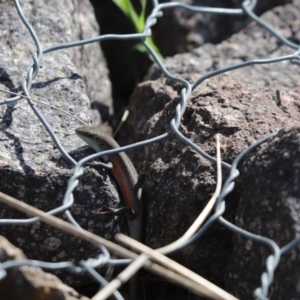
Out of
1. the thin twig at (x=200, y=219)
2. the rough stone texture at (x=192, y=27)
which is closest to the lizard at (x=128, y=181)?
the thin twig at (x=200, y=219)

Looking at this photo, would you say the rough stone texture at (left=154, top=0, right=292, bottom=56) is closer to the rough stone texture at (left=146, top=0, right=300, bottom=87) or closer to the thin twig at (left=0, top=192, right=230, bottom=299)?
the rough stone texture at (left=146, top=0, right=300, bottom=87)

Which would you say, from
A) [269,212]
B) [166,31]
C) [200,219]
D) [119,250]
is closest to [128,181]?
[200,219]

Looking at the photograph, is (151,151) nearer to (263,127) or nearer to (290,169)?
(263,127)

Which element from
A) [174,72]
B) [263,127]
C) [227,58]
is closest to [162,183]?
[263,127]

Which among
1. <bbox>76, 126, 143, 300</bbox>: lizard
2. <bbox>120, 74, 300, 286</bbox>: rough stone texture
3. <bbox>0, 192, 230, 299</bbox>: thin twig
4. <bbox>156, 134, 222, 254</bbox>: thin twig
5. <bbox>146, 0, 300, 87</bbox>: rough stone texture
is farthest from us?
<bbox>146, 0, 300, 87</bbox>: rough stone texture

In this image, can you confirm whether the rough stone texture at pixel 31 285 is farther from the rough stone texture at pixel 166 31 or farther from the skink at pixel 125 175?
the rough stone texture at pixel 166 31

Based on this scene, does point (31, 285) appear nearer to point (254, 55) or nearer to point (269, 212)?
point (269, 212)

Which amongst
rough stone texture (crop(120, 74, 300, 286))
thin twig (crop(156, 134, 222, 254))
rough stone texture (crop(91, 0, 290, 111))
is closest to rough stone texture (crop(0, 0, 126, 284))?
rough stone texture (crop(120, 74, 300, 286))
